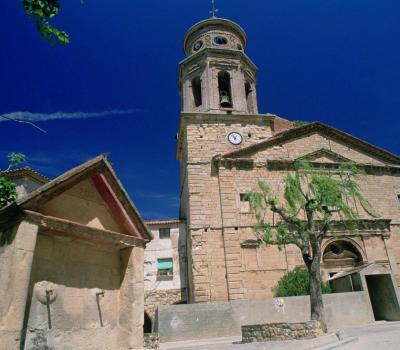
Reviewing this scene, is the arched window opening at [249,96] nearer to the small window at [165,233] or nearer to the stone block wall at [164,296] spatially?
the small window at [165,233]

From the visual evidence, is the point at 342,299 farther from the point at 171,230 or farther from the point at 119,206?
the point at 119,206

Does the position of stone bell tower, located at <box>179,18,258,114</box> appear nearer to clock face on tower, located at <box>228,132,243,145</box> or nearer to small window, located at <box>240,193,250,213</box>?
clock face on tower, located at <box>228,132,243,145</box>

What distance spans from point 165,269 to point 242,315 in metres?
8.39

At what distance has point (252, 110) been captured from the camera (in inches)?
933

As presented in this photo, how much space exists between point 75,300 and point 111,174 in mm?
1664

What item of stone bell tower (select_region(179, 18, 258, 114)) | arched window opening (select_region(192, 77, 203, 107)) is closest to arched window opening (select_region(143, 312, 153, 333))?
stone bell tower (select_region(179, 18, 258, 114))

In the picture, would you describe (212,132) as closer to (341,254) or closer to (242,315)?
(341,254)

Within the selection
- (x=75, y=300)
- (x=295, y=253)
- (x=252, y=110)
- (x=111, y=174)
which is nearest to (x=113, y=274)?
(x=75, y=300)

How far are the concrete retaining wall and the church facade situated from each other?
2976 mm

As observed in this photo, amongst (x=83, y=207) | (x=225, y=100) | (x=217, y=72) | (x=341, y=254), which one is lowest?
→ (x=83, y=207)

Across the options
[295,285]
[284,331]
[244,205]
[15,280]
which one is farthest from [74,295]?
[244,205]

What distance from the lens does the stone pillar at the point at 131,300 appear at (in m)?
4.46

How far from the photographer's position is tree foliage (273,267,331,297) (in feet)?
53.7

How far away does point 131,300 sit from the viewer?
459cm
